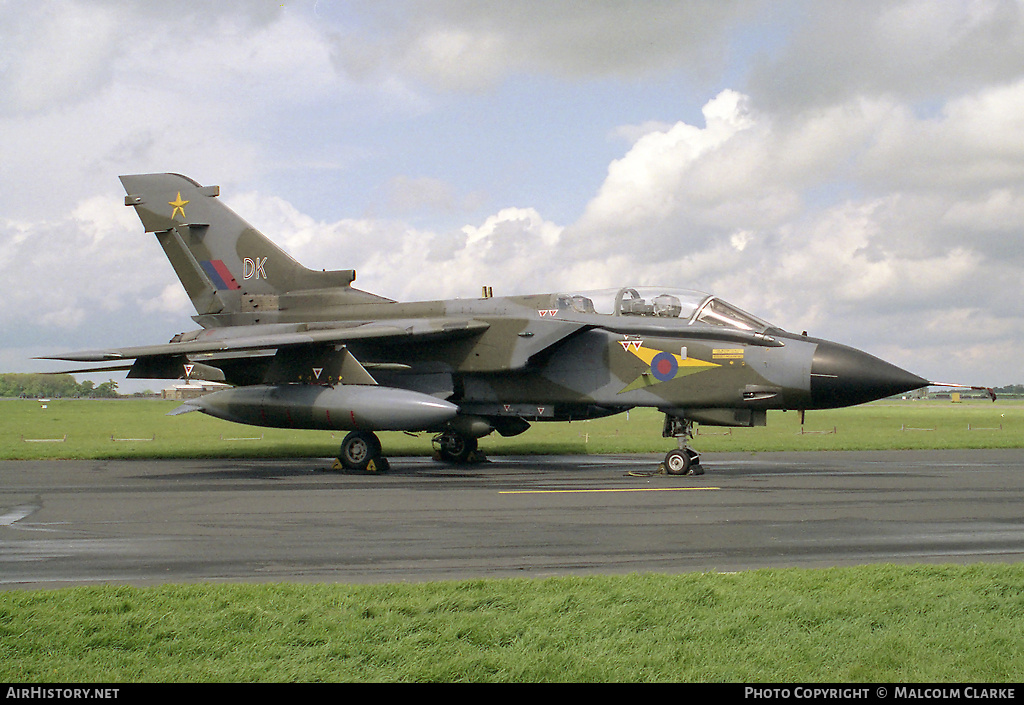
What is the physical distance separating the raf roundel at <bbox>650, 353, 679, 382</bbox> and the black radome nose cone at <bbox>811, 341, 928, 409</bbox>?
7.69ft

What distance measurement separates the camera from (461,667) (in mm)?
4164

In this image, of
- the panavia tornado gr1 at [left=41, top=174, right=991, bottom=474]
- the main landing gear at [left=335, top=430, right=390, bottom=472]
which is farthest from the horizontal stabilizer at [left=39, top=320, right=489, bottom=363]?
the main landing gear at [left=335, top=430, right=390, bottom=472]

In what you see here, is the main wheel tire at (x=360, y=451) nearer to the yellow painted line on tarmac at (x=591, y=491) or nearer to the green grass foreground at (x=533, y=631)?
the yellow painted line on tarmac at (x=591, y=491)

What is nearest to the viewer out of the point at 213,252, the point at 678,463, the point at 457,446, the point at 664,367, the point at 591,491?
the point at 591,491

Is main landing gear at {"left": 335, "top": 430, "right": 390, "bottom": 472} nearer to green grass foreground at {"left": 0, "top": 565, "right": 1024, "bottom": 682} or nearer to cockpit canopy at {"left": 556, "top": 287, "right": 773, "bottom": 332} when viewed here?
cockpit canopy at {"left": 556, "top": 287, "right": 773, "bottom": 332}

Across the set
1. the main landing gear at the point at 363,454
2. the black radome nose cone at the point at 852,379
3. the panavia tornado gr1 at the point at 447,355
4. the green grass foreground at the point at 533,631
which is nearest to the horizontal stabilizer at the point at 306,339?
the panavia tornado gr1 at the point at 447,355

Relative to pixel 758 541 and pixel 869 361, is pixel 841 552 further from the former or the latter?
pixel 869 361

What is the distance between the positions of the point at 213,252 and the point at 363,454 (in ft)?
21.8

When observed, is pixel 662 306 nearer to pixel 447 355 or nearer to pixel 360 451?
pixel 447 355

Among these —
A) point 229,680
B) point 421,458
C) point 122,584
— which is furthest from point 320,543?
point 421,458

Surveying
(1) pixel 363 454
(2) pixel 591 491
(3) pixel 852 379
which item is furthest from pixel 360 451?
(3) pixel 852 379

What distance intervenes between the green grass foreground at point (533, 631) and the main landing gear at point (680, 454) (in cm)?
890

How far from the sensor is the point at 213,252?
19953 mm

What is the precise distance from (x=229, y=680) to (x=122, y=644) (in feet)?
2.86
